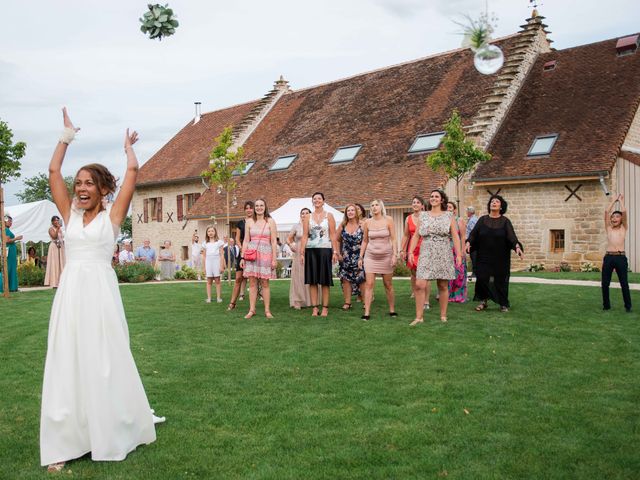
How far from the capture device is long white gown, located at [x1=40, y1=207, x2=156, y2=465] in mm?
4266

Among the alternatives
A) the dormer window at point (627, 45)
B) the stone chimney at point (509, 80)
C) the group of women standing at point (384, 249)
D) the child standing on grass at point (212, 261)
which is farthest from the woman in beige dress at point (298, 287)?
the dormer window at point (627, 45)

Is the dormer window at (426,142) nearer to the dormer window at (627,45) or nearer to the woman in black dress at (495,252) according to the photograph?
the dormer window at (627,45)

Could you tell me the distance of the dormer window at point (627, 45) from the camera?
80.1 ft

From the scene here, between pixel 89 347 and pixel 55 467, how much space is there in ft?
2.42

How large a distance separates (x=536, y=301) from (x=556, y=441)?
A: 27.9 ft

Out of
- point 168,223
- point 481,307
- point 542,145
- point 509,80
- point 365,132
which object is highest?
point 509,80

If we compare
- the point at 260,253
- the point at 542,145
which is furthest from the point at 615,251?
the point at 542,145

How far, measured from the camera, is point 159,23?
4.82 m

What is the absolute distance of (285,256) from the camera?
2453 cm

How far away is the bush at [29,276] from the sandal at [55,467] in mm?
18756

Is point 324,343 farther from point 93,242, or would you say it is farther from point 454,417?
point 93,242

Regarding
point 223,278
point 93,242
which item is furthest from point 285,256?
point 93,242

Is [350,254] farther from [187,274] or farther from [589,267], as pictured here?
[187,274]

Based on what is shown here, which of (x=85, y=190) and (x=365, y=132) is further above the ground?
(x=365, y=132)
